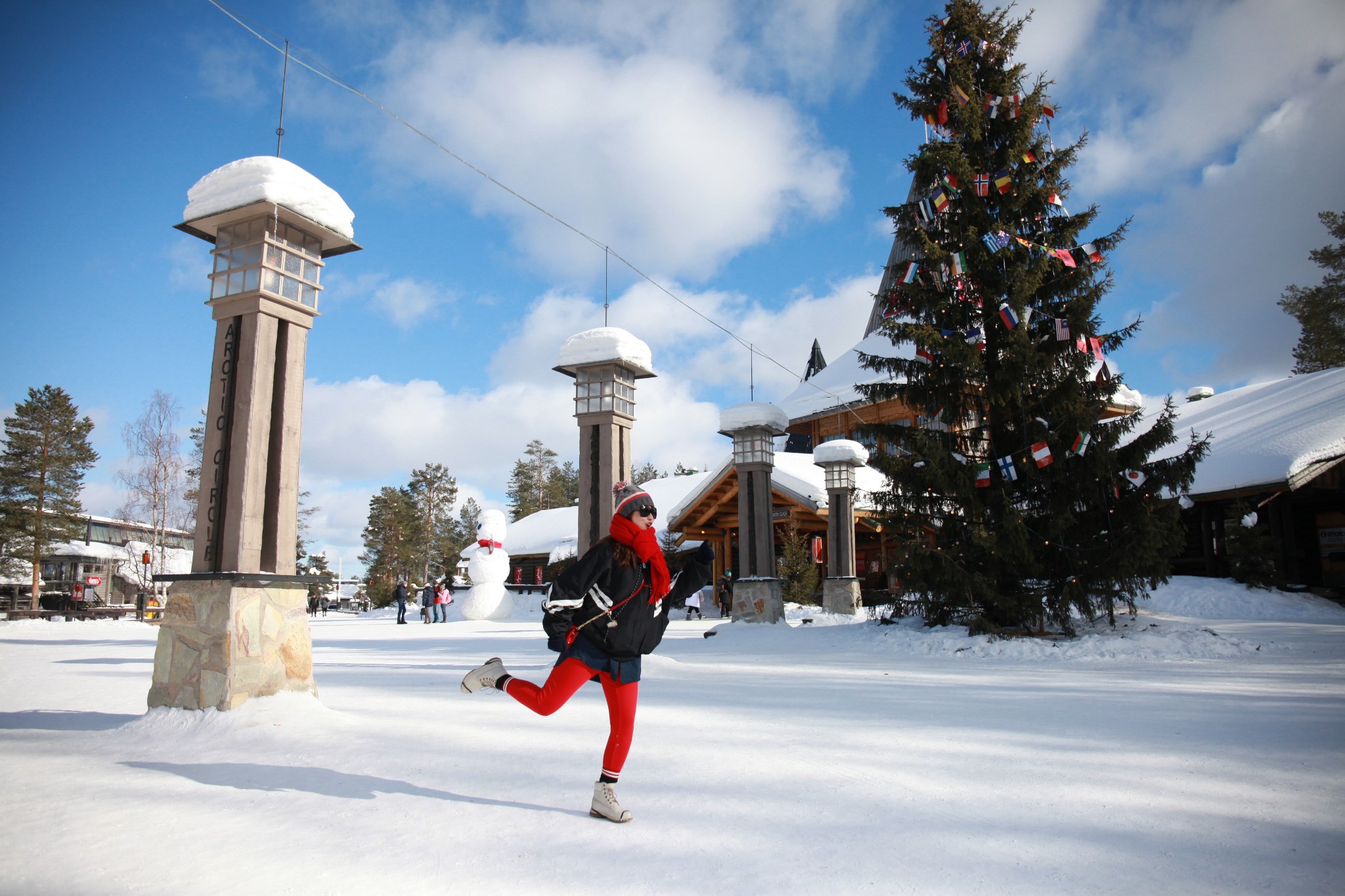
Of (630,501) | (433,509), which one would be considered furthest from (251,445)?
(433,509)

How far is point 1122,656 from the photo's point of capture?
10078 mm

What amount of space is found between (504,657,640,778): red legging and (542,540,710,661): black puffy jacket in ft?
0.43

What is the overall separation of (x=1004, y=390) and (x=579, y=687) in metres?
10.3

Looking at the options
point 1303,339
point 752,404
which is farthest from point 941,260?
point 1303,339

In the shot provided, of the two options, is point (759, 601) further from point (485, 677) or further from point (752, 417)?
point (485, 677)

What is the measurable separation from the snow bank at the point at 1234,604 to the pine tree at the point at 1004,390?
5256 millimetres

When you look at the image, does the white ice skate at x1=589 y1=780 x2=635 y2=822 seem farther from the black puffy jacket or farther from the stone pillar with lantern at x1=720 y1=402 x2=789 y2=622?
the stone pillar with lantern at x1=720 y1=402 x2=789 y2=622

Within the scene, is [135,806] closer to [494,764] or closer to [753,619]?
[494,764]

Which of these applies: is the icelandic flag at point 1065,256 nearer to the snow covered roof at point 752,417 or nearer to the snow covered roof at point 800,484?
the snow covered roof at point 752,417

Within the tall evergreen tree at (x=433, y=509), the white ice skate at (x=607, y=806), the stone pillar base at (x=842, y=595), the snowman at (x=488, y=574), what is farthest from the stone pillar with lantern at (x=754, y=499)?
the tall evergreen tree at (x=433, y=509)

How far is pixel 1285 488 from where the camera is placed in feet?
55.8

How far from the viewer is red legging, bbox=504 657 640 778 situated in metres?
3.78

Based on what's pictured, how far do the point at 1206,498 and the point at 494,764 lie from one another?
2019 cm

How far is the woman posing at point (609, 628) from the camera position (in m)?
3.79
